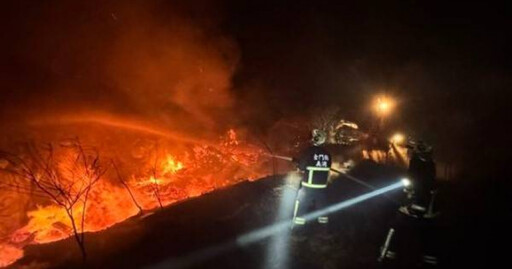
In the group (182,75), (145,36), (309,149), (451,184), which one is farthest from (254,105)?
(309,149)

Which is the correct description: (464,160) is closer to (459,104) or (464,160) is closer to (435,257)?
(459,104)

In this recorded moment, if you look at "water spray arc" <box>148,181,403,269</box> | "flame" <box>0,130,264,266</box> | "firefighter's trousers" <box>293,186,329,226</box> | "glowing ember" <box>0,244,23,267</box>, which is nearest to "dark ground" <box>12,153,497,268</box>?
"water spray arc" <box>148,181,403,269</box>

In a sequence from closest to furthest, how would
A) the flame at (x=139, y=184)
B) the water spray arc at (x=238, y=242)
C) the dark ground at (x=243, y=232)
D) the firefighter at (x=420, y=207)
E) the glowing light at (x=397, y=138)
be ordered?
1. the firefighter at (x=420, y=207)
2. the dark ground at (x=243, y=232)
3. the water spray arc at (x=238, y=242)
4. the flame at (x=139, y=184)
5. the glowing light at (x=397, y=138)

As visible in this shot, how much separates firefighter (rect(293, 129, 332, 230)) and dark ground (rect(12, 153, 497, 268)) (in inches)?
22.7

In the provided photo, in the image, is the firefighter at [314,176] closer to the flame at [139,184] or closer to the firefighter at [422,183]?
the firefighter at [422,183]

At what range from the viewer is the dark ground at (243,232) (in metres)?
7.57

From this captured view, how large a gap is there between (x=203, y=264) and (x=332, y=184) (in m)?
5.87

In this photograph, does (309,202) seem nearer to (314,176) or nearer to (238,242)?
(314,176)

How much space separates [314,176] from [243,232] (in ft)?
6.84

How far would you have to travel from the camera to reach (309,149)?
27.7 feet

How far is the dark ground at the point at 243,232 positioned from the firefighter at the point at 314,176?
58cm

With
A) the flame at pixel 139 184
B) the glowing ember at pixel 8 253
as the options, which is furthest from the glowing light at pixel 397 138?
the glowing ember at pixel 8 253

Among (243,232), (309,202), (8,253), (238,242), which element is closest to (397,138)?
(309,202)

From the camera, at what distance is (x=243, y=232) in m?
8.97
